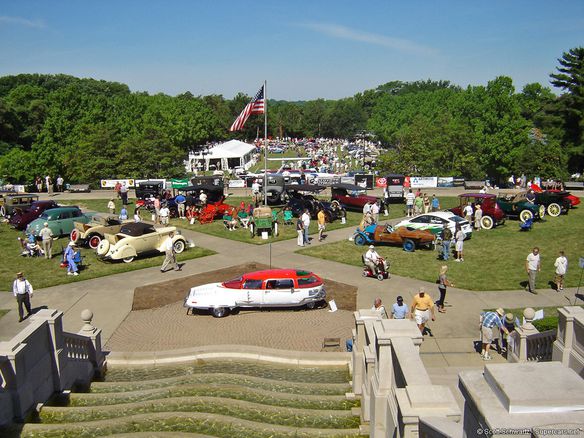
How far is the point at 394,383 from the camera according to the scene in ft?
27.6

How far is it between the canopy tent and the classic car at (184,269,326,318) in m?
58.8

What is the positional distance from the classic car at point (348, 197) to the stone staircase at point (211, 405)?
23169mm

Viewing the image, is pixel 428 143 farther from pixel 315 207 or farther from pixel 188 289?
pixel 188 289

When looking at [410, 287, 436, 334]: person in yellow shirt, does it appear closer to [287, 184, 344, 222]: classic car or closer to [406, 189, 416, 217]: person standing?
[287, 184, 344, 222]: classic car

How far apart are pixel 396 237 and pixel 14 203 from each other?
82.7ft

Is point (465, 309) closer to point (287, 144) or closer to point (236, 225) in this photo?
point (236, 225)

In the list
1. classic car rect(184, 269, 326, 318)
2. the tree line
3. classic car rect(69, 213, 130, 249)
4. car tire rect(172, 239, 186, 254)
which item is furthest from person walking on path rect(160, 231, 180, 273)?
the tree line

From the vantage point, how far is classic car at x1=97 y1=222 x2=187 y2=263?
24.5 meters

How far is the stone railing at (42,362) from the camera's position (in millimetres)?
10047

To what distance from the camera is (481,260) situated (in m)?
24.0

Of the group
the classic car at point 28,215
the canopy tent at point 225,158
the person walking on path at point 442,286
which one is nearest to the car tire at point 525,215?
the person walking on path at point 442,286

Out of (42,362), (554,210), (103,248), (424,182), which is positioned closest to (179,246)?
(103,248)

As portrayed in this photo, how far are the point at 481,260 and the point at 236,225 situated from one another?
14.2 meters

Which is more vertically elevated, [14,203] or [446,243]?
[14,203]
